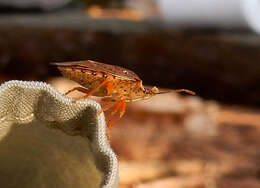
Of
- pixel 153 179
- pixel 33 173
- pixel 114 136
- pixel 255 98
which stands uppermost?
pixel 33 173

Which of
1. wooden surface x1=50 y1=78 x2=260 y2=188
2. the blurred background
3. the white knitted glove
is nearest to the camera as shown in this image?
the white knitted glove

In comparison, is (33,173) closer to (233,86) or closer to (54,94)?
(54,94)

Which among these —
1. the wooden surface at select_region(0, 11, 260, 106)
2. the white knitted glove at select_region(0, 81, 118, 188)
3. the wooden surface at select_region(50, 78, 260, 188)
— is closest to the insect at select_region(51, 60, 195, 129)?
the white knitted glove at select_region(0, 81, 118, 188)

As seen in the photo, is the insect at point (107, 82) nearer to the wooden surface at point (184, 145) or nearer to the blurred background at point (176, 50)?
the wooden surface at point (184, 145)

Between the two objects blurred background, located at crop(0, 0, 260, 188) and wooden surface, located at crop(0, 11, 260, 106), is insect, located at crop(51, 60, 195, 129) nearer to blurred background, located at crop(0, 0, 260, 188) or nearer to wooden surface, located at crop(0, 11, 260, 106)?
blurred background, located at crop(0, 0, 260, 188)

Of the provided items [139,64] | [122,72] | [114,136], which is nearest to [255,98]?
[139,64]

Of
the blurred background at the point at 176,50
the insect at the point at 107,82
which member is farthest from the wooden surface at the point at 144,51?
the insect at the point at 107,82
